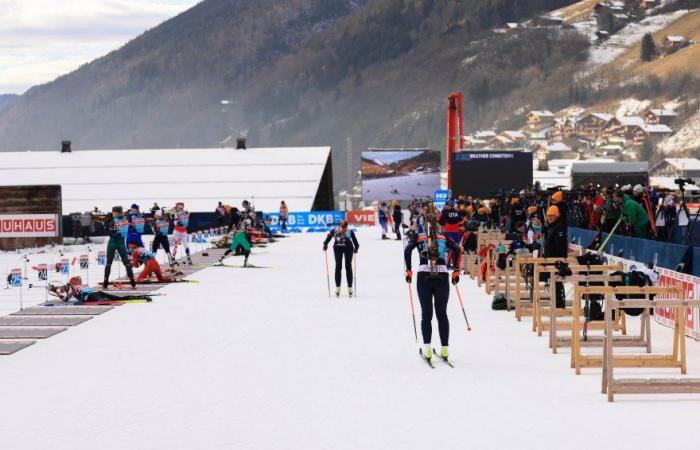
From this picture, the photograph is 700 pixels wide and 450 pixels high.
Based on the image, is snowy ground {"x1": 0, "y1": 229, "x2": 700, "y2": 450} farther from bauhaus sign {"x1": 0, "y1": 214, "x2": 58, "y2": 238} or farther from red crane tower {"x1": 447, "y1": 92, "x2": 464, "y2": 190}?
red crane tower {"x1": 447, "y1": 92, "x2": 464, "y2": 190}

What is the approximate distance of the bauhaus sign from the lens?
50.9 m

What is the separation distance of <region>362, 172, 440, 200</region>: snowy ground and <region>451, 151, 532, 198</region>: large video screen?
12.1 metres

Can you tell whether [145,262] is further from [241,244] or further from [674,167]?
[674,167]

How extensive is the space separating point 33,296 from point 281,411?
1617cm

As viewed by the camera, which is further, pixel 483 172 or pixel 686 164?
pixel 686 164

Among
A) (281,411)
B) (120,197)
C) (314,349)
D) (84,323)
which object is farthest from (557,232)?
(120,197)

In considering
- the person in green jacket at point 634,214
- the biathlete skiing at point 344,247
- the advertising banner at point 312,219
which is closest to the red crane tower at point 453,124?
the advertising banner at point 312,219

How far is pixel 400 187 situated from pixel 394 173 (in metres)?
1.13

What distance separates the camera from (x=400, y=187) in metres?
87.6

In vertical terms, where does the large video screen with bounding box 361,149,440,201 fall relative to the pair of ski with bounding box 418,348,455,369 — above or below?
above

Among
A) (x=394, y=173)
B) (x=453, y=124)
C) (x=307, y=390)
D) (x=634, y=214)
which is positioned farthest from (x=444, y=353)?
(x=453, y=124)

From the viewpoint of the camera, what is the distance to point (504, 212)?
41.9m

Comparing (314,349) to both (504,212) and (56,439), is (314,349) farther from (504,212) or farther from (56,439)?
(504,212)

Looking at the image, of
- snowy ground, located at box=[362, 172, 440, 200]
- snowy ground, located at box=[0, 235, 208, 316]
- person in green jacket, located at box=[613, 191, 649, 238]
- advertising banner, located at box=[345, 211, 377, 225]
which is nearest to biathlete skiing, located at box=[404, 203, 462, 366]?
person in green jacket, located at box=[613, 191, 649, 238]
